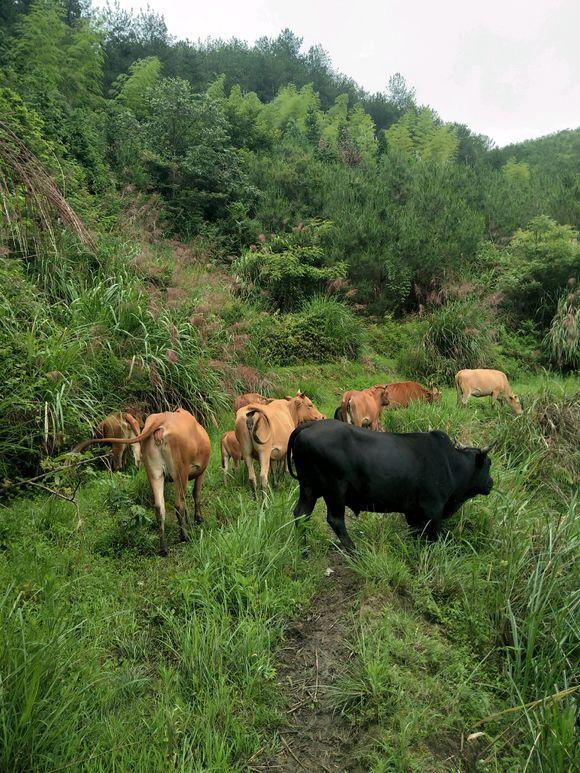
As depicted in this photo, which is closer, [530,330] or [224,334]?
[224,334]

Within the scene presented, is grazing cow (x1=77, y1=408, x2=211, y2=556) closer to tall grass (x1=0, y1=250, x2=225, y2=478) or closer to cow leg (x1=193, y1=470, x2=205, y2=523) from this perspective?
cow leg (x1=193, y1=470, x2=205, y2=523)

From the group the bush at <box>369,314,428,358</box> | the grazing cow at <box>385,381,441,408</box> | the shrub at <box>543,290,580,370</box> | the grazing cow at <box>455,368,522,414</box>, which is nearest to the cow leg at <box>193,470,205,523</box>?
the grazing cow at <box>385,381,441,408</box>

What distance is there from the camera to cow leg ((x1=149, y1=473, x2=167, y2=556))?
4562 millimetres

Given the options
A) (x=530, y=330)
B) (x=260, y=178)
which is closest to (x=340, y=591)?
(x=530, y=330)

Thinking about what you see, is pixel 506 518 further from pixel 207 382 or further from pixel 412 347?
pixel 412 347

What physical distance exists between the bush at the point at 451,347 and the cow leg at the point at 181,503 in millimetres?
8290

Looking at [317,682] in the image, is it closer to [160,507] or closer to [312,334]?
[160,507]

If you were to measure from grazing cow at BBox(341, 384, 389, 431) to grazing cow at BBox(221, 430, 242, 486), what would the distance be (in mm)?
1988

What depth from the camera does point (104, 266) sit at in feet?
26.3

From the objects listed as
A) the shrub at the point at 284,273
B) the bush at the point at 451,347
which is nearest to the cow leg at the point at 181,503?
the bush at the point at 451,347

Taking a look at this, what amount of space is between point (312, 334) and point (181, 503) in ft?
25.2

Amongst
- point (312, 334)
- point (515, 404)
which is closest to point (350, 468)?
point (515, 404)

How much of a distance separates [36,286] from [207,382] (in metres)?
2.52

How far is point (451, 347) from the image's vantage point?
12203 millimetres
